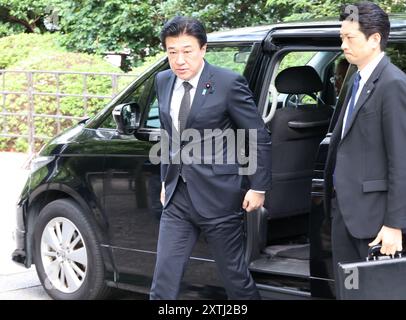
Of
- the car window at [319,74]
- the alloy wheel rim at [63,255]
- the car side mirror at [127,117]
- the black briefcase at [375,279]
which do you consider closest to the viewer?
the black briefcase at [375,279]

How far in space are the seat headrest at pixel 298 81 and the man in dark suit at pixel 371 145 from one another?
113cm

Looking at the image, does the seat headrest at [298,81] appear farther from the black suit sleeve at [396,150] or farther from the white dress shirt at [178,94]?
the black suit sleeve at [396,150]

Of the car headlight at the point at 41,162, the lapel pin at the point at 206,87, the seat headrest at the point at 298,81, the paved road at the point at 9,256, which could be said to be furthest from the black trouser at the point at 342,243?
the car headlight at the point at 41,162

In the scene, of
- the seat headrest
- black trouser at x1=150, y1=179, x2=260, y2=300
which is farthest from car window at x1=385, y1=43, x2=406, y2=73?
black trouser at x1=150, y1=179, x2=260, y2=300

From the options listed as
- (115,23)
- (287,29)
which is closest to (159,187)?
(287,29)

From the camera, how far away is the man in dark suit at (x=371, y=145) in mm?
3384

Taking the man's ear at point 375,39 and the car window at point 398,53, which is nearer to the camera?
the man's ear at point 375,39

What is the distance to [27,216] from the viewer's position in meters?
5.70

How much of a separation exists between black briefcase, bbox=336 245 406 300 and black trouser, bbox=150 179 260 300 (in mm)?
909

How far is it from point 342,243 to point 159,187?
1.42 meters

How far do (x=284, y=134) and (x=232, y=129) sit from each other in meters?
0.89

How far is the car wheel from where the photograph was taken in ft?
17.1

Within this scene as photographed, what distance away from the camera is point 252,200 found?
4.07m
